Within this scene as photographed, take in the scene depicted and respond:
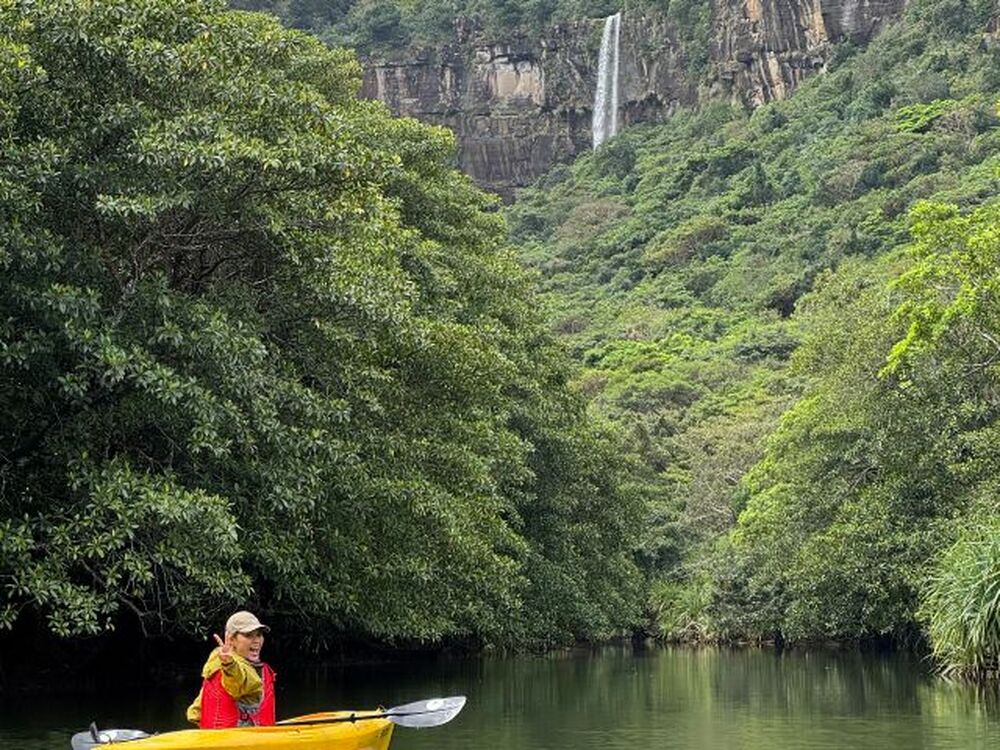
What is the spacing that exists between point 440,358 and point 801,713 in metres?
7.47

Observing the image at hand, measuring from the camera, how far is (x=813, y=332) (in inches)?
1594

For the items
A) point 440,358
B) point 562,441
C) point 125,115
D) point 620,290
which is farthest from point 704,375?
point 125,115

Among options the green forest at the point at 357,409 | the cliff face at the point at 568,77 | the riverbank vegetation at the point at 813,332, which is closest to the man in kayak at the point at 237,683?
the green forest at the point at 357,409

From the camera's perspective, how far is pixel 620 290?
104500mm

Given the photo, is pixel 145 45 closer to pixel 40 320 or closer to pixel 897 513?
pixel 40 320

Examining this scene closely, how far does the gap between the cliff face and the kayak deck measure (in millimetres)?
110329

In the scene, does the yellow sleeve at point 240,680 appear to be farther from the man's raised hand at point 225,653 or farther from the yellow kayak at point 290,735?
the yellow kayak at point 290,735

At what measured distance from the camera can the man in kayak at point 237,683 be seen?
38.0ft

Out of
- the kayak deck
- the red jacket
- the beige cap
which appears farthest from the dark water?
the beige cap

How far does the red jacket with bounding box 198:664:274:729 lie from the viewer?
12.1 meters

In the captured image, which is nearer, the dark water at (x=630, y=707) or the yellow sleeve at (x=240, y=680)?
the yellow sleeve at (x=240, y=680)

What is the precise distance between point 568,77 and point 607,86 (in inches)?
130

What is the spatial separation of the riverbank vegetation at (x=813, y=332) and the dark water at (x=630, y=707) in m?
1.92

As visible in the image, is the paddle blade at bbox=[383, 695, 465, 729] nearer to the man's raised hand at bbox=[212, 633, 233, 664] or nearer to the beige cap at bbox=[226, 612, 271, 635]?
the man's raised hand at bbox=[212, 633, 233, 664]
